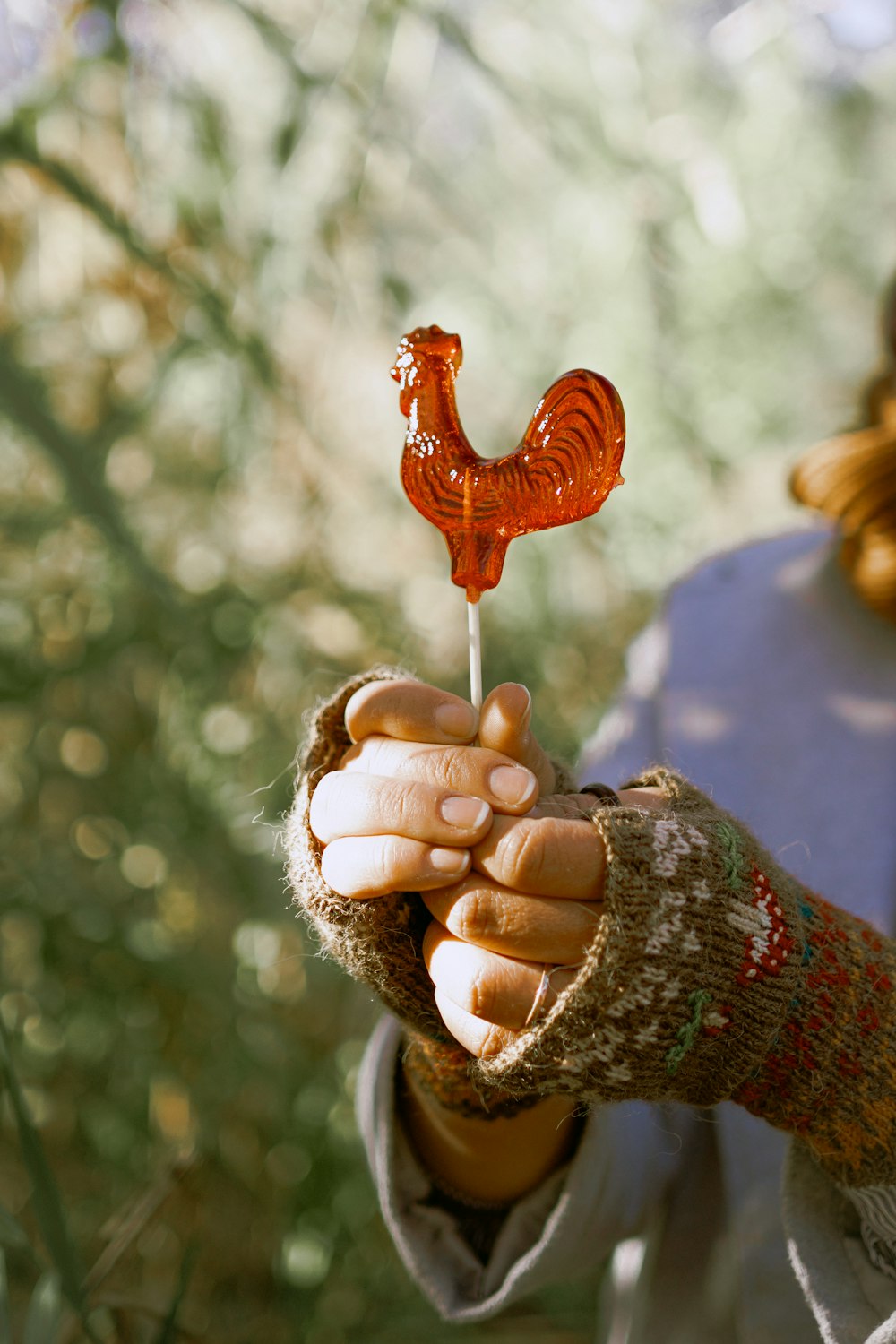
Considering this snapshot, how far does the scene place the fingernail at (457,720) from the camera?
1.47ft

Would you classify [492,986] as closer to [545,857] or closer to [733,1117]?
[545,857]

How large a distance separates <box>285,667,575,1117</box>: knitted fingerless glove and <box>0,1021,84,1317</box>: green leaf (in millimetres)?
175

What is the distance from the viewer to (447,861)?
0.43 m

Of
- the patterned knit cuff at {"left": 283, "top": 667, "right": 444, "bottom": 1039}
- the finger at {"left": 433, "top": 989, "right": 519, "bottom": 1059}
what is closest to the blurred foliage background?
the patterned knit cuff at {"left": 283, "top": 667, "right": 444, "bottom": 1039}

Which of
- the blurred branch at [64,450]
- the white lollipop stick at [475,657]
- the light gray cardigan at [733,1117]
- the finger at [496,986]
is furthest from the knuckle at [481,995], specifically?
the blurred branch at [64,450]

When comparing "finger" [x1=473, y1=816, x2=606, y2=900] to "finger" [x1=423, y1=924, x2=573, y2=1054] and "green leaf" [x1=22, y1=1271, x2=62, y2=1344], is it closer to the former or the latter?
"finger" [x1=423, y1=924, x2=573, y2=1054]

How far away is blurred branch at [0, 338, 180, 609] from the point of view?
0.73 meters

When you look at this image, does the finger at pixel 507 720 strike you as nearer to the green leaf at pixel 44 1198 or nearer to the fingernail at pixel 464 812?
the fingernail at pixel 464 812

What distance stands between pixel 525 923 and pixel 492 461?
20 centimetres

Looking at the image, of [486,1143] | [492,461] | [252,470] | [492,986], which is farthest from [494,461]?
[252,470]

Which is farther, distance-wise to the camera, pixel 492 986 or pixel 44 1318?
pixel 44 1318

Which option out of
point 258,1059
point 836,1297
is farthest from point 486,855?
point 258,1059

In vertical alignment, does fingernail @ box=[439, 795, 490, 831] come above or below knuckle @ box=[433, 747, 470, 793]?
below

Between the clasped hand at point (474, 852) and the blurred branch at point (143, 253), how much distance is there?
1.92 ft
